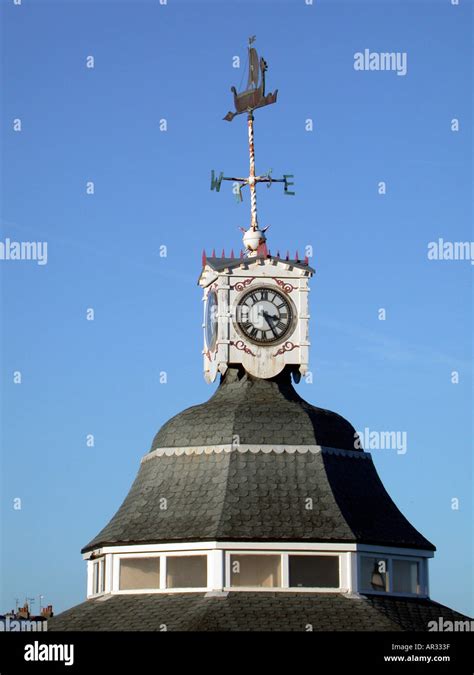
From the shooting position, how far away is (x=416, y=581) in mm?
78250

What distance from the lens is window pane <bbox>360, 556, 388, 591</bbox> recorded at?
247ft

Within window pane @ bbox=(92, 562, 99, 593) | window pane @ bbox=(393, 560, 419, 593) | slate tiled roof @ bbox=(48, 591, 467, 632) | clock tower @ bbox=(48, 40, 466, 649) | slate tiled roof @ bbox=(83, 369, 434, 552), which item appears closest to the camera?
slate tiled roof @ bbox=(48, 591, 467, 632)

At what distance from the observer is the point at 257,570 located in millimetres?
74125

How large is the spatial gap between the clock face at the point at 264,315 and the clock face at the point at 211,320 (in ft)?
4.87

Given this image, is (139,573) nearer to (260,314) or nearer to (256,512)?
(256,512)

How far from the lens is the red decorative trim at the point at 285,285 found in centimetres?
8212

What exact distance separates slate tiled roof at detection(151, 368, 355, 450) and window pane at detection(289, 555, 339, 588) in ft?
19.8

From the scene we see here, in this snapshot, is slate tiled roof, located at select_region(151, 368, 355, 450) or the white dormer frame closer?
the white dormer frame

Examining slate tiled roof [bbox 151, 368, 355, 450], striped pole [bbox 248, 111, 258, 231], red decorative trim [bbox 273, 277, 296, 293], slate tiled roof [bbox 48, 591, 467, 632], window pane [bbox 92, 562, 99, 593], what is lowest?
slate tiled roof [bbox 48, 591, 467, 632]

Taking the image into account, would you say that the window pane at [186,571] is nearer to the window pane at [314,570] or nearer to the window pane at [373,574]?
the window pane at [314,570]

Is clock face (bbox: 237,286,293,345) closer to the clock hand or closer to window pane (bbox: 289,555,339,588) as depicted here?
the clock hand

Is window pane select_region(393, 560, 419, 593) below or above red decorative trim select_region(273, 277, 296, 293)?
below

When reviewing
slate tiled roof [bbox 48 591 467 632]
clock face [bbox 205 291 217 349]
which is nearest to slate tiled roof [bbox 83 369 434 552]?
slate tiled roof [bbox 48 591 467 632]

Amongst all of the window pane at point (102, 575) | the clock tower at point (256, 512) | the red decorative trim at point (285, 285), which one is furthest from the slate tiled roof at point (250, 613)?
the red decorative trim at point (285, 285)
